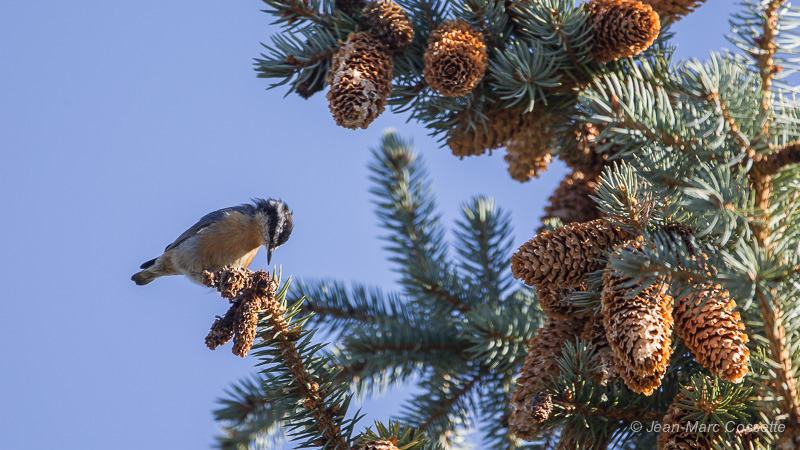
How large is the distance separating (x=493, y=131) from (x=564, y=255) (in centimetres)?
83

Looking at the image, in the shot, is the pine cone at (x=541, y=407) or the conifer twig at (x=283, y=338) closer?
the pine cone at (x=541, y=407)

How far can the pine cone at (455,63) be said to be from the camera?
1917 mm

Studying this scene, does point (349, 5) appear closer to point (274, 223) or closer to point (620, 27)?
point (620, 27)

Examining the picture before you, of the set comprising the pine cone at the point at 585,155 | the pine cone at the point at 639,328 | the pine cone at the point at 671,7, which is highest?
the pine cone at the point at 671,7

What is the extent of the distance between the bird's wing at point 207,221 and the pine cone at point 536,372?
399 cm

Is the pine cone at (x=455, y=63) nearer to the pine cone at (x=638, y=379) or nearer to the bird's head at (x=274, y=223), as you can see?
the pine cone at (x=638, y=379)

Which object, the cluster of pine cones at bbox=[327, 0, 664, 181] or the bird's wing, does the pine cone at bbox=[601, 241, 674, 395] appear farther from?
the bird's wing

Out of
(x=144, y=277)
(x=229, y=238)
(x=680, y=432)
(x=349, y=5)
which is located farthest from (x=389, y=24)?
(x=144, y=277)

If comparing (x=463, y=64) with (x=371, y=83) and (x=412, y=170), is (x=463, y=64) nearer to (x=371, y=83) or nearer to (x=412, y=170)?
(x=371, y=83)

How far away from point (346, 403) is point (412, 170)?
1673mm

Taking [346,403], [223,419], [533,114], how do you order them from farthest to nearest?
[223,419] < [533,114] < [346,403]

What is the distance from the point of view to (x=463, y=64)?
75.5 inches

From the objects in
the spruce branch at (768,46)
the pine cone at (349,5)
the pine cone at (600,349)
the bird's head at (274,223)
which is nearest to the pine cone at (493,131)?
the pine cone at (349,5)

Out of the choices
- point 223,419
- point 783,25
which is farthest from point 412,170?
point 783,25
